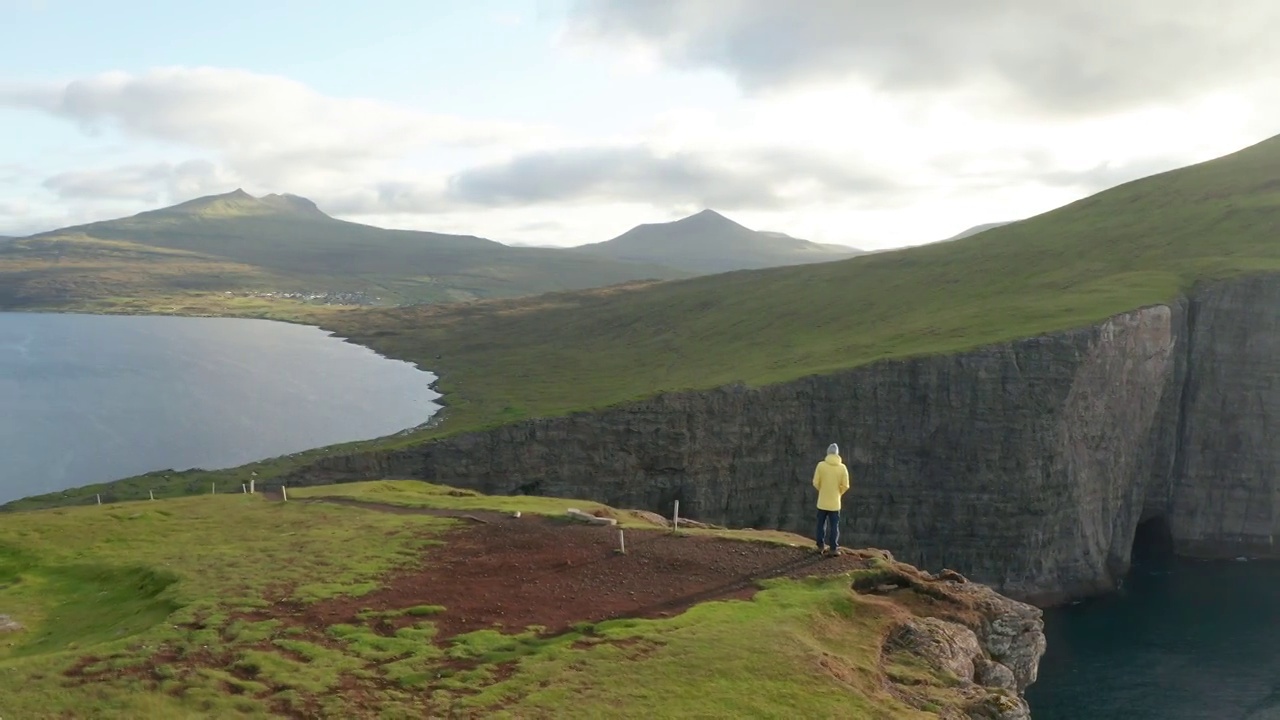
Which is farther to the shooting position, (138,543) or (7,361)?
(7,361)

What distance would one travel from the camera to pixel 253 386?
167000 mm

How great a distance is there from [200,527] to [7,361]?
201 metres

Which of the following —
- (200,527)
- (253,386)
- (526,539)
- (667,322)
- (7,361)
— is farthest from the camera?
(7,361)

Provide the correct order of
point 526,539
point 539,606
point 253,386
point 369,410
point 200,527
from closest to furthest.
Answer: point 539,606
point 526,539
point 200,527
point 369,410
point 253,386

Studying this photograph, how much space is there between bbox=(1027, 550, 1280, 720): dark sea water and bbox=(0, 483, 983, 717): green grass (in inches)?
1750

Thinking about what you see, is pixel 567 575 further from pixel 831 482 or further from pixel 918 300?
pixel 918 300

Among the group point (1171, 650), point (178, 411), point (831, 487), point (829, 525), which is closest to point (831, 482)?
point (831, 487)

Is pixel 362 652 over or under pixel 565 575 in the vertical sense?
under

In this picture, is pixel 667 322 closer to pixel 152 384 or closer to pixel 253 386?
pixel 253 386

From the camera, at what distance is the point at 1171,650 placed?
7094cm

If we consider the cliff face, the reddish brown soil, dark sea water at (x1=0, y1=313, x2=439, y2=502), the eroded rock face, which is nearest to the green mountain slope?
the cliff face

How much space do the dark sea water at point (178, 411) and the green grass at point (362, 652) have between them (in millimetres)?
82473

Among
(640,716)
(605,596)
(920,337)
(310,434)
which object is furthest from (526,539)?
(310,434)

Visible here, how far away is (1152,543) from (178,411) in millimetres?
142138
